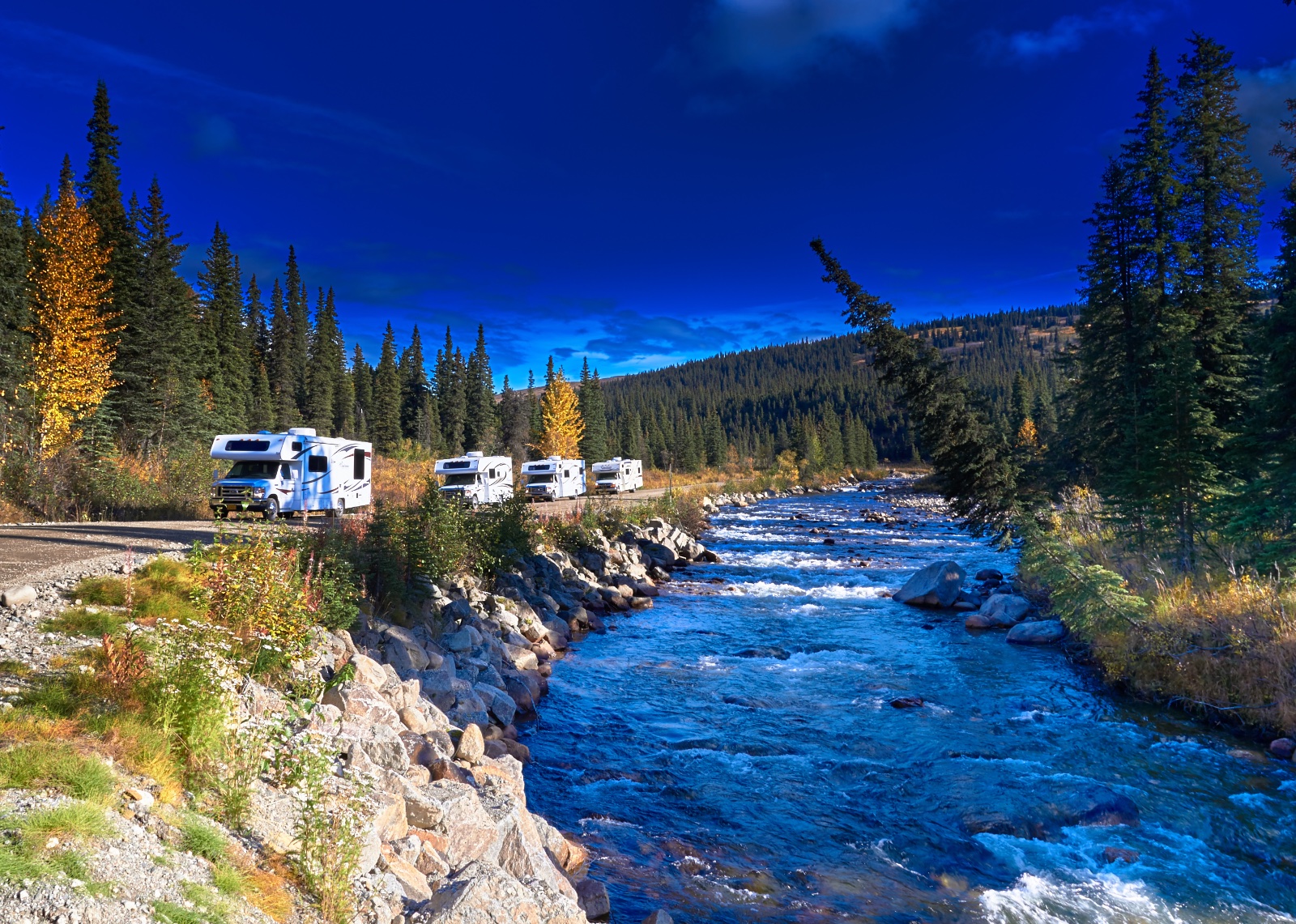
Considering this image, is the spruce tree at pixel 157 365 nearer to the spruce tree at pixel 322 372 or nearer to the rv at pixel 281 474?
the rv at pixel 281 474

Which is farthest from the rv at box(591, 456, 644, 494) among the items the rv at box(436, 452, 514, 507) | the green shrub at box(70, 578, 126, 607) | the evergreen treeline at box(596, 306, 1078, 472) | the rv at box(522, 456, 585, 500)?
the green shrub at box(70, 578, 126, 607)

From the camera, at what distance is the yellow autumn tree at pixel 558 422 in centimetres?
5925

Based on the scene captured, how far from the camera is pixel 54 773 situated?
12.9ft

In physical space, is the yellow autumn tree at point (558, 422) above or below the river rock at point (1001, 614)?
above

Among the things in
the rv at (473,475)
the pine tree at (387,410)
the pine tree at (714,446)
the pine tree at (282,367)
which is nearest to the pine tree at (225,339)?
the pine tree at (282,367)

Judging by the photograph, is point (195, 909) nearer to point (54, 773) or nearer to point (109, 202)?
point (54, 773)

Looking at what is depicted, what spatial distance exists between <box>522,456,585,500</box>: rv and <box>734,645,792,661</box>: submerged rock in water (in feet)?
71.8

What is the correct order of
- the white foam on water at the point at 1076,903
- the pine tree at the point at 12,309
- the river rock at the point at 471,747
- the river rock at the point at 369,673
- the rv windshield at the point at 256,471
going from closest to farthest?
the white foam on water at the point at 1076,903 < the river rock at the point at 471,747 < the river rock at the point at 369,673 < the rv windshield at the point at 256,471 < the pine tree at the point at 12,309

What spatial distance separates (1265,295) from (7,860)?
89.0ft

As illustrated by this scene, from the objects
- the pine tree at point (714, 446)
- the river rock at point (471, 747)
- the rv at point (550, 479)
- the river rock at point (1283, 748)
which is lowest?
the river rock at point (1283, 748)

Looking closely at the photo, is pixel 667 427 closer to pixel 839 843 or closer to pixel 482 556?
pixel 482 556

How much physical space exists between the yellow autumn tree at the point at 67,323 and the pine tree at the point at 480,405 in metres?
49.8

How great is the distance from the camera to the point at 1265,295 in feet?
63.2

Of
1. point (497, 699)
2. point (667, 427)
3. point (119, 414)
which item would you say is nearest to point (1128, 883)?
point (497, 699)
